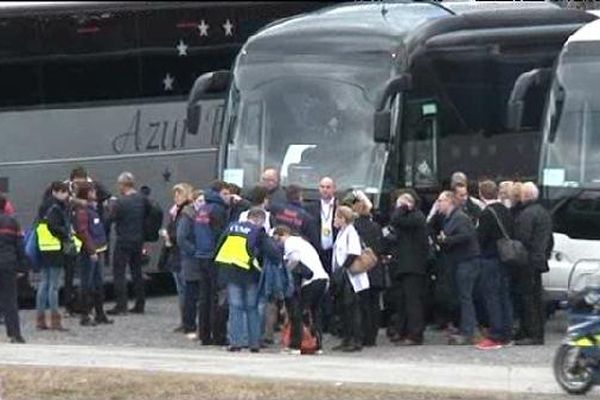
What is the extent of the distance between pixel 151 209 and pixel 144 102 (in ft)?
8.58

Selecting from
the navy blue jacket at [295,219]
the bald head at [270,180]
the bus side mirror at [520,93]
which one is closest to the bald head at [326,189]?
the navy blue jacket at [295,219]

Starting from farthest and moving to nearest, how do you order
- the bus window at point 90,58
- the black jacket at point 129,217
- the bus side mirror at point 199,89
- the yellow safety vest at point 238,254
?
the bus window at point 90,58 < the black jacket at point 129,217 < the bus side mirror at point 199,89 < the yellow safety vest at point 238,254

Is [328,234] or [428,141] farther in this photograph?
[428,141]

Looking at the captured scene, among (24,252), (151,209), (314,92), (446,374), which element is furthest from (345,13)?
(446,374)

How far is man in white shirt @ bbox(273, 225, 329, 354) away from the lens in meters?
21.3

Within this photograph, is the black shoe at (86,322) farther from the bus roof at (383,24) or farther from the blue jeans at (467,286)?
the blue jeans at (467,286)

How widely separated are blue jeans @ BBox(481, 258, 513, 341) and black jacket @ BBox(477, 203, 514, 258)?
0.11 meters

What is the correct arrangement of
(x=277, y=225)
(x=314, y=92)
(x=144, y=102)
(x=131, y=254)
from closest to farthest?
(x=277, y=225) → (x=314, y=92) → (x=131, y=254) → (x=144, y=102)

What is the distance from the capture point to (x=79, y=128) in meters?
27.2

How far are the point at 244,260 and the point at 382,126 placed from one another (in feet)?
10.2

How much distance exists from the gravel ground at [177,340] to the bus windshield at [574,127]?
1899 millimetres

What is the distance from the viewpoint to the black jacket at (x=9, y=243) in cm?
2206

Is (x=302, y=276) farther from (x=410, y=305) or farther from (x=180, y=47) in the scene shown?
(x=180, y=47)

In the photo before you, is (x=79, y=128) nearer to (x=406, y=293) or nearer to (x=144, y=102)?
(x=144, y=102)
